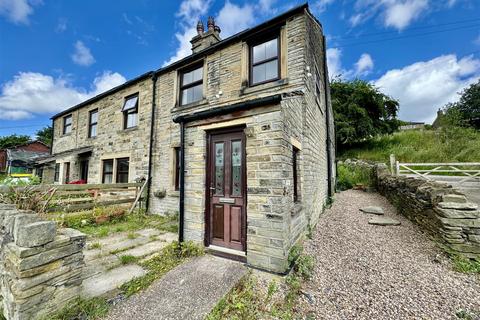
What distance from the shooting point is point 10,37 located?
9.47 metres

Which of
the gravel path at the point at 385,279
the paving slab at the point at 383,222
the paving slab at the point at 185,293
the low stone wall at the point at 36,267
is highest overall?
the low stone wall at the point at 36,267

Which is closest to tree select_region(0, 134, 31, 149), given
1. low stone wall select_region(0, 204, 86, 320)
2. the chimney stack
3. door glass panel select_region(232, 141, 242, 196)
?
the chimney stack

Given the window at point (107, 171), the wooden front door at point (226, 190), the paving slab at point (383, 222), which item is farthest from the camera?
the window at point (107, 171)

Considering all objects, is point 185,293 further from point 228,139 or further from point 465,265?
point 465,265

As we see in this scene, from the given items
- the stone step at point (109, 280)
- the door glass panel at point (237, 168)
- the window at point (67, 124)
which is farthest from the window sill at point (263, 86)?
the window at point (67, 124)

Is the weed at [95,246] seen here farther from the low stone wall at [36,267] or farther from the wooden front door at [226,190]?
the wooden front door at [226,190]

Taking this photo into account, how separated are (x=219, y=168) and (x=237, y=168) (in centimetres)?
39

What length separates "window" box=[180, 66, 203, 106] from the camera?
742 cm

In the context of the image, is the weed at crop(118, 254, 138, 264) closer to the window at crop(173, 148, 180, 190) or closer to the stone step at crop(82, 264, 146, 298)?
the stone step at crop(82, 264, 146, 298)

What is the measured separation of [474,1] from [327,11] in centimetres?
690

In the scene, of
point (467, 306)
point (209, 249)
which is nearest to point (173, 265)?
point (209, 249)

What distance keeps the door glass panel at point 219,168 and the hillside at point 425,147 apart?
1606cm

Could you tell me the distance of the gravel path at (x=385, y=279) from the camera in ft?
7.79

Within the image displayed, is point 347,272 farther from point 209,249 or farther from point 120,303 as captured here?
point 120,303
